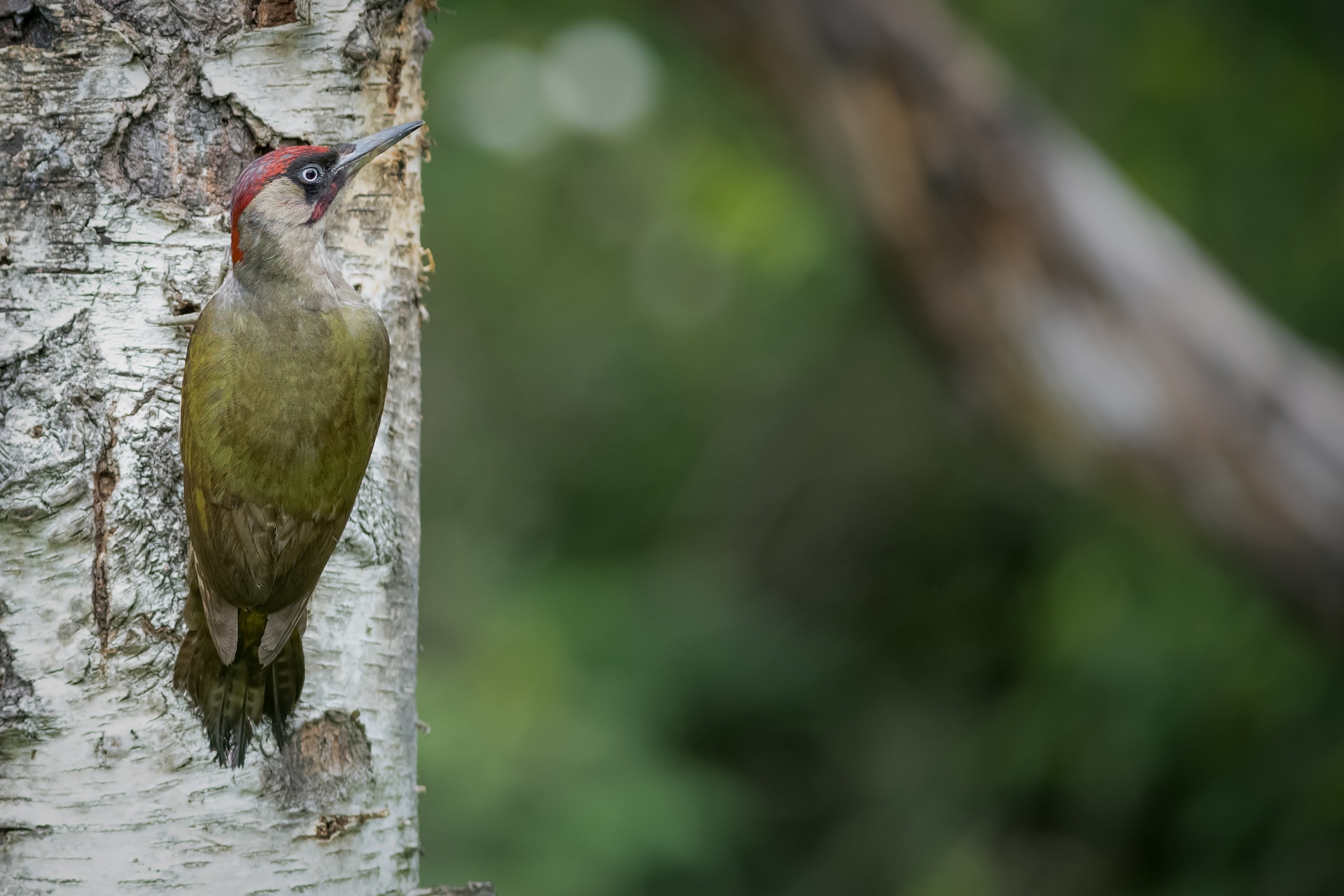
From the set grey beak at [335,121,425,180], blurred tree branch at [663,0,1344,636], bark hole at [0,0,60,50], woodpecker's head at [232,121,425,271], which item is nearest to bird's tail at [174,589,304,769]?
woodpecker's head at [232,121,425,271]

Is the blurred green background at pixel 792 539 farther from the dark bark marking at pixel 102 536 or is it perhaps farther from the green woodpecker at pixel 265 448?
A: the dark bark marking at pixel 102 536

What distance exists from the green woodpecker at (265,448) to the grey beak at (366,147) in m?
0.01

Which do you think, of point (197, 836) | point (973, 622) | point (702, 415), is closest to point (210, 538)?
point (197, 836)

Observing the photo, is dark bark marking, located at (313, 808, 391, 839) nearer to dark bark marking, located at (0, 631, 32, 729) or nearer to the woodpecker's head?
dark bark marking, located at (0, 631, 32, 729)

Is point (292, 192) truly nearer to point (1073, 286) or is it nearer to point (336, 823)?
point (336, 823)

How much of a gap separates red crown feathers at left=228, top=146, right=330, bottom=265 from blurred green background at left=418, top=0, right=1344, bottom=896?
1766 mm

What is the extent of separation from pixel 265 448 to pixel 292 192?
12.8 inches

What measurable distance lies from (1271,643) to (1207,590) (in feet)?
1.19

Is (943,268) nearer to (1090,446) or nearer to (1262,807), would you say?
(1090,446)

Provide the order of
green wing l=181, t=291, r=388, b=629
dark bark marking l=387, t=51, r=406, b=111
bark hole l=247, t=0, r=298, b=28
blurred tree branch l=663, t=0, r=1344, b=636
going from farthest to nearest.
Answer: blurred tree branch l=663, t=0, r=1344, b=636 < dark bark marking l=387, t=51, r=406, b=111 < bark hole l=247, t=0, r=298, b=28 < green wing l=181, t=291, r=388, b=629

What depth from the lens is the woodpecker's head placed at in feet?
5.22

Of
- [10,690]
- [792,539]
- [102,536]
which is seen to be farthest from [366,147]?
[792,539]

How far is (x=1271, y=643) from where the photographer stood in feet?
14.4

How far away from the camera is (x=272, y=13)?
1.70 meters
